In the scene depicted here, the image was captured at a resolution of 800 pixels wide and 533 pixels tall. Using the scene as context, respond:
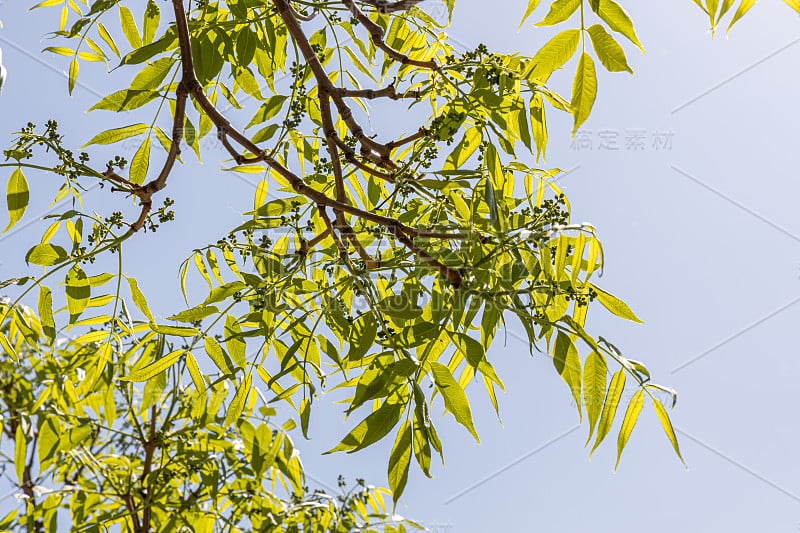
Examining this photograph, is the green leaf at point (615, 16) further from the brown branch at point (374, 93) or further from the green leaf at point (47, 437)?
the green leaf at point (47, 437)

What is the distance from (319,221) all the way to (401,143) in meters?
0.15

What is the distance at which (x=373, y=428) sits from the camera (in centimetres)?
62

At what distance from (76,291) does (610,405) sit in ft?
2.03

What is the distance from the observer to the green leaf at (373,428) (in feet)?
1.99

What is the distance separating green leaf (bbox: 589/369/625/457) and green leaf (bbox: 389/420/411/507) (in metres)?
0.18

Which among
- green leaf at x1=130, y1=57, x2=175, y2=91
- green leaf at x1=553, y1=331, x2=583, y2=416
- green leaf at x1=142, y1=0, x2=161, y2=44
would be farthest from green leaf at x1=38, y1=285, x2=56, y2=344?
green leaf at x1=553, y1=331, x2=583, y2=416

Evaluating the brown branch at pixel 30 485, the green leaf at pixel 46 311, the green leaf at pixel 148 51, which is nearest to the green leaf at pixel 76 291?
the green leaf at pixel 46 311

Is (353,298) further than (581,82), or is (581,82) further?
(353,298)

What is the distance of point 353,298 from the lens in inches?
32.3

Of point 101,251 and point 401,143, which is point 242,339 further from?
point 401,143

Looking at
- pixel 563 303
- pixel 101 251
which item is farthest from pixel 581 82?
pixel 101 251

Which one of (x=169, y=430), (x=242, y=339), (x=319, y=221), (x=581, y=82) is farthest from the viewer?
(x=169, y=430)

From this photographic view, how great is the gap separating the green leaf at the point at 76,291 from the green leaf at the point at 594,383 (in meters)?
0.59

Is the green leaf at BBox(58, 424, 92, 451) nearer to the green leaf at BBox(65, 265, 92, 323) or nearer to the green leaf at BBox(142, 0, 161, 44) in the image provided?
the green leaf at BBox(65, 265, 92, 323)
